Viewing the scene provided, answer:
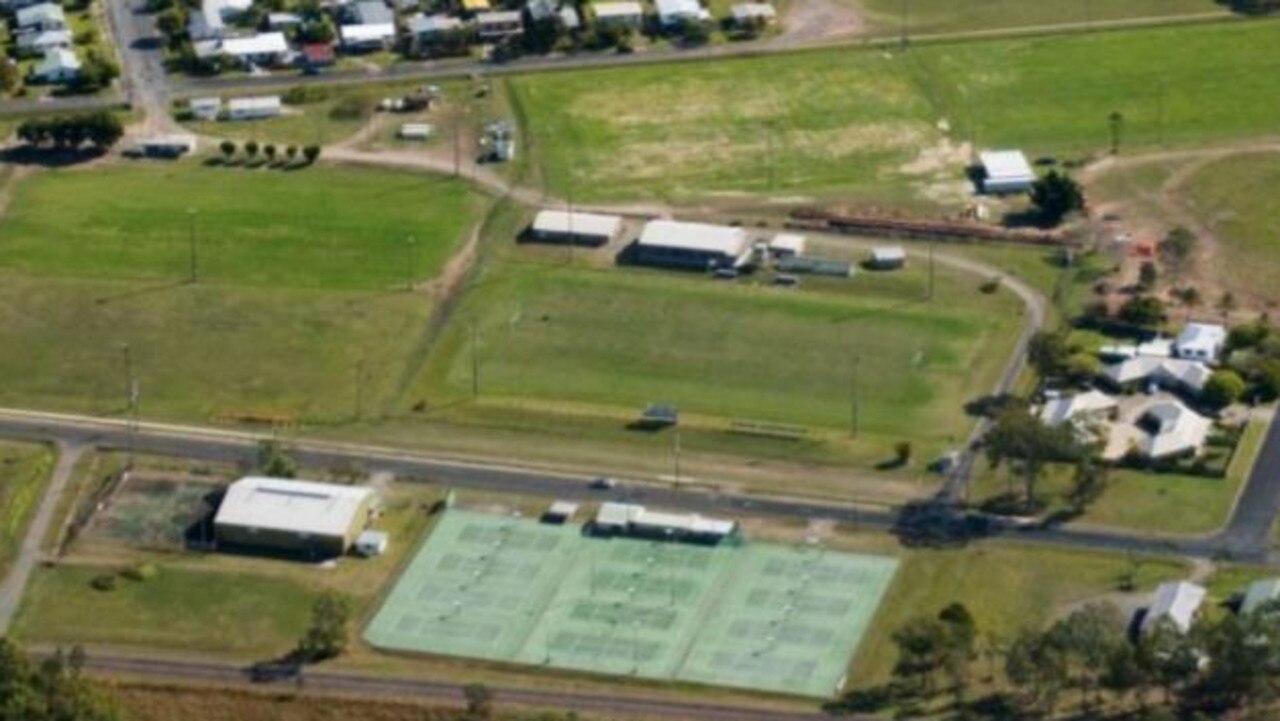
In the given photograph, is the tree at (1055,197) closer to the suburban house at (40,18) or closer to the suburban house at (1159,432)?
the suburban house at (1159,432)

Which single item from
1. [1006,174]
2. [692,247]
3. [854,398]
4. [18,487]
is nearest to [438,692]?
[18,487]

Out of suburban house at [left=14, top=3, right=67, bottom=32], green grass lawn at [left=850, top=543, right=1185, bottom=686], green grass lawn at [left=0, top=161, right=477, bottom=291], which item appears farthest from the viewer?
suburban house at [left=14, top=3, right=67, bottom=32]

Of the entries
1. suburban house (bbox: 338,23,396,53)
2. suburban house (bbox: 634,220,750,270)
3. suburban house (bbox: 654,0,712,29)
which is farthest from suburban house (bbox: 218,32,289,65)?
suburban house (bbox: 634,220,750,270)

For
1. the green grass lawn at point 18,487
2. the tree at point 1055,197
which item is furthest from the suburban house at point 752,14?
the green grass lawn at point 18,487

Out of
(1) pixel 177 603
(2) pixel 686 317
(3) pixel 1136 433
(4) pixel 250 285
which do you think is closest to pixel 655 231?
(2) pixel 686 317

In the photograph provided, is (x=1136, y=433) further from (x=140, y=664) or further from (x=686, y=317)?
(x=140, y=664)

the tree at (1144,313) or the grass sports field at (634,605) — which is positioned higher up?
the tree at (1144,313)

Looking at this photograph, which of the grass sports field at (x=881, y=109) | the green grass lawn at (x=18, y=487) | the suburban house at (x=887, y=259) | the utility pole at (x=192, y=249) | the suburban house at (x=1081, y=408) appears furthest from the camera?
the grass sports field at (x=881, y=109)

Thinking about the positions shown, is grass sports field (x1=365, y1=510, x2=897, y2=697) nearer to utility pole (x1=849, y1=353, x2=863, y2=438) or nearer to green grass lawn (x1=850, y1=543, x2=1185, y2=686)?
green grass lawn (x1=850, y1=543, x2=1185, y2=686)
